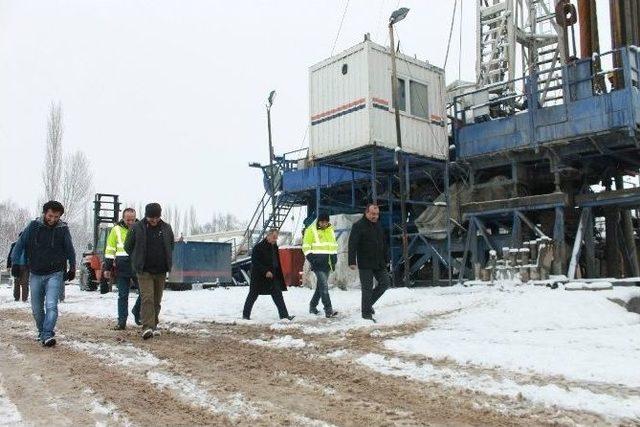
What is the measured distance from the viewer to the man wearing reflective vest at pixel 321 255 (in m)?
9.44

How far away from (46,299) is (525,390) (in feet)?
17.5

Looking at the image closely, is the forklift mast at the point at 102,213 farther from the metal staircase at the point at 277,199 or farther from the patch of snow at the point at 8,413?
the patch of snow at the point at 8,413

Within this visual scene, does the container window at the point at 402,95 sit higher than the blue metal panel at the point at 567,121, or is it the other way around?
the container window at the point at 402,95

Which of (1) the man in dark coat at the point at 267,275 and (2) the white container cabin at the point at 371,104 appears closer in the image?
(1) the man in dark coat at the point at 267,275

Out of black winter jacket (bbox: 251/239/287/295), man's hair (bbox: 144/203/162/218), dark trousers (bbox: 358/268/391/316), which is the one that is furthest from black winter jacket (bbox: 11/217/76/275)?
dark trousers (bbox: 358/268/391/316)

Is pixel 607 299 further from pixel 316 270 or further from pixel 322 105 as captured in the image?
pixel 322 105

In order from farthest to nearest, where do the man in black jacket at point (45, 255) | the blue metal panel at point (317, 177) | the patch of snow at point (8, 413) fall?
the blue metal panel at point (317, 177) → the man in black jacket at point (45, 255) → the patch of snow at point (8, 413)

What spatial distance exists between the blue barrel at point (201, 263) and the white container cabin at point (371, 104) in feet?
20.6

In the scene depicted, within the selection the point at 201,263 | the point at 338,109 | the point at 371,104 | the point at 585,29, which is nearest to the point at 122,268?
the point at 371,104

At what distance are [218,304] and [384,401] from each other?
9.00m

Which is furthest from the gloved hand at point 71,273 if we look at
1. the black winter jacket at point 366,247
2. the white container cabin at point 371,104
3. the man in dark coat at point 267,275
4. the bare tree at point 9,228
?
the bare tree at point 9,228

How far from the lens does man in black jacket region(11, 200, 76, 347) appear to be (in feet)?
22.5

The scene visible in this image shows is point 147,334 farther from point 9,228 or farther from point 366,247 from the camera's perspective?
point 9,228

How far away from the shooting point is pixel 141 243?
7.50 metres
